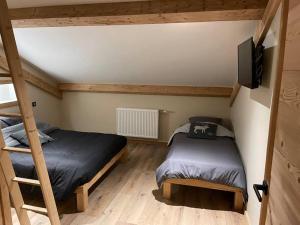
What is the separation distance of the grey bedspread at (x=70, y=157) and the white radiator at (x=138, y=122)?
2.98 feet

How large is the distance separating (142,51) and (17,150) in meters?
2.23

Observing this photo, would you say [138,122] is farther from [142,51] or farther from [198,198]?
[198,198]

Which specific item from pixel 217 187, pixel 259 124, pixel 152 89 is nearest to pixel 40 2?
pixel 259 124

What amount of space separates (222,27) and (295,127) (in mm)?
1972

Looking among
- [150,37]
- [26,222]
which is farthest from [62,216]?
[150,37]

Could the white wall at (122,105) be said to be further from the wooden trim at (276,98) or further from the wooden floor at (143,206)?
the wooden trim at (276,98)

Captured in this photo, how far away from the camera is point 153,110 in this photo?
15.3 ft

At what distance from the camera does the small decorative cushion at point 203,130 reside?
149 inches

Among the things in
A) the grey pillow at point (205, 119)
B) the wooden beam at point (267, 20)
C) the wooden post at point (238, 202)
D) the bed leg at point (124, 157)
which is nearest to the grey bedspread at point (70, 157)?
the bed leg at point (124, 157)

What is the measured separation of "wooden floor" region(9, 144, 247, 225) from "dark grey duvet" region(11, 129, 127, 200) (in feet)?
1.07

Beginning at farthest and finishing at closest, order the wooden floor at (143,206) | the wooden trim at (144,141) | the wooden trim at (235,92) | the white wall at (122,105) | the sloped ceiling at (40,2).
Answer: the wooden trim at (144,141)
the white wall at (122,105)
the wooden trim at (235,92)
the wooden floor at (143,206)
the sloped ceiling at (40,2)

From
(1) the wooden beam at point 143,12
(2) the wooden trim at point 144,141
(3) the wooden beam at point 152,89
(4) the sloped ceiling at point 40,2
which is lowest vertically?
(2) the wooden trim at point 144,141

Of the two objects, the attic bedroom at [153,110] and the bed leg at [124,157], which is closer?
the attic bedroom at [153,110]

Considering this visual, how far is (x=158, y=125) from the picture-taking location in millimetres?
4777
